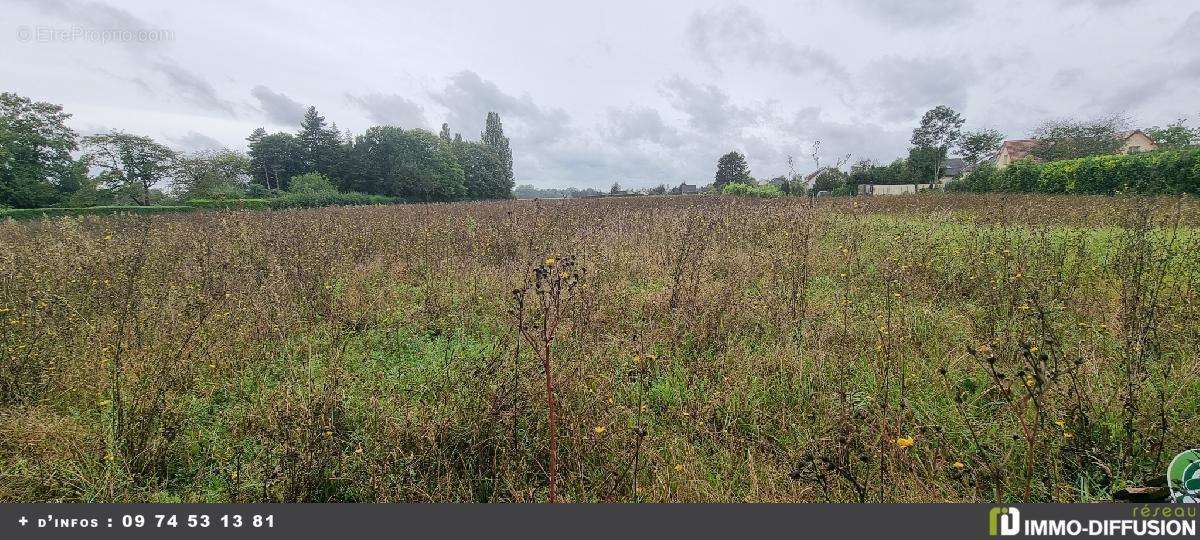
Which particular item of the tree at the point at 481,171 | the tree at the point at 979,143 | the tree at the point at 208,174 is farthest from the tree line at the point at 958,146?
the tree at the point at 208,174

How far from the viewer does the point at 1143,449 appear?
2105 mm

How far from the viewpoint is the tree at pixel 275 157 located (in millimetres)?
47406

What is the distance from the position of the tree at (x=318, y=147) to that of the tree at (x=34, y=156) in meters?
16.8

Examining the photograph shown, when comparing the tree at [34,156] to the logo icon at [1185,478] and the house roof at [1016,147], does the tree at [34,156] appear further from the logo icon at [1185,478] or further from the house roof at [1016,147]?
the house roof at [1016,147]

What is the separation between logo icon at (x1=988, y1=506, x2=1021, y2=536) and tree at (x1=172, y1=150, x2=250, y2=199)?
52.6 meters

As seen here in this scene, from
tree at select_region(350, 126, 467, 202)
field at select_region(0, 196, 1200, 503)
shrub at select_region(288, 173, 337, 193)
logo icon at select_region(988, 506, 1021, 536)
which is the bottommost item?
logo icon at select_region(988, 506, 1021, 536)

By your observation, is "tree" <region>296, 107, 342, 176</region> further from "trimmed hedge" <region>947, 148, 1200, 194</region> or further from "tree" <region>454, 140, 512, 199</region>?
"trimmed hedge" <region>947, 148, 1200, 194</region>

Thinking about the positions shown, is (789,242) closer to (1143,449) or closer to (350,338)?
(1143,449)

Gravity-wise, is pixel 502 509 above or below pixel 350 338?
below

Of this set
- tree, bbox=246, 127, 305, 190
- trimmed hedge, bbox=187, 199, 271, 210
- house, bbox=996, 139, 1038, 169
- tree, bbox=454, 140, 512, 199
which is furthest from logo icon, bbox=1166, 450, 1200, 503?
house, bbox=996, 139, 1038, 169

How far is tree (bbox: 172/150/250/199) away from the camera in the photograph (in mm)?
41219

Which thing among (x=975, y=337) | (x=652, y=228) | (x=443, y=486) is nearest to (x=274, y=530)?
(x=443, y=486)

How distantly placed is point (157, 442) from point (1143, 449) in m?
5.25

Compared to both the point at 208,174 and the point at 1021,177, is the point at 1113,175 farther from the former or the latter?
the point at 208,174
